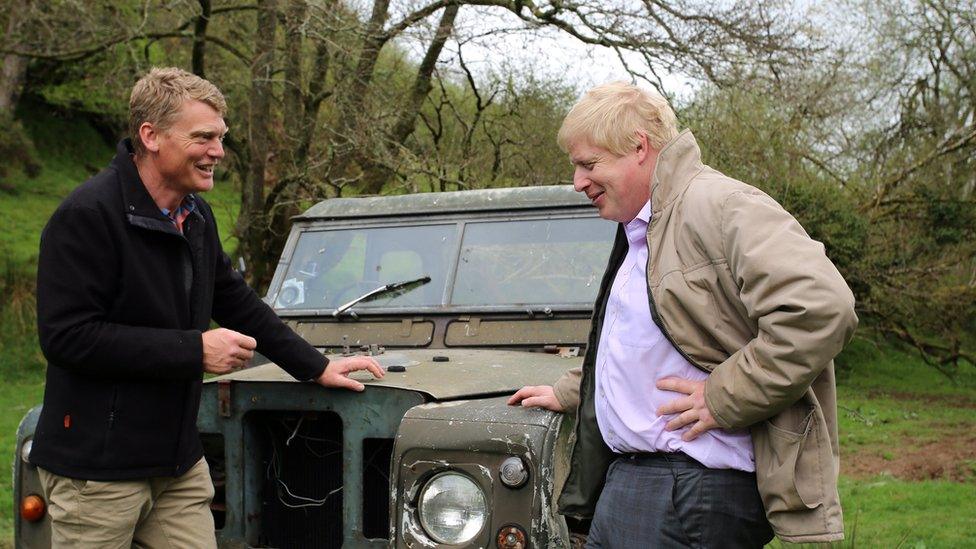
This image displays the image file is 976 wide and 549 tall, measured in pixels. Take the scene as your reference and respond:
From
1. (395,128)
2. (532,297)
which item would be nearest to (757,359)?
(532,297)

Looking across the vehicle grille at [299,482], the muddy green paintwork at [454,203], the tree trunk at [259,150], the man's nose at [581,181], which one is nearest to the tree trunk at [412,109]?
the tree trunk at [259,150]

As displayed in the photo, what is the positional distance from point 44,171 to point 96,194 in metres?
20.3

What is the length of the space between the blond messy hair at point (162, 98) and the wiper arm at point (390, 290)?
1.63 metres

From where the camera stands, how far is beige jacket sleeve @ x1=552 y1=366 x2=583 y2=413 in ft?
9.37

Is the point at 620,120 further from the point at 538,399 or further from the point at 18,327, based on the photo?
the point at 18,327

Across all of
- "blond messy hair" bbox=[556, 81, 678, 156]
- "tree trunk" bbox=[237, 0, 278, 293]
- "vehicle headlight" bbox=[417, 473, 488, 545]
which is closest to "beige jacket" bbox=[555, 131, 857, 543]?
"blond messy hair" bbox=[556, 81, 678, 156]

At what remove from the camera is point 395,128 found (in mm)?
11547

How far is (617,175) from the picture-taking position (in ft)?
7.82

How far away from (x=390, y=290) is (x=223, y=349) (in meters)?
1.71

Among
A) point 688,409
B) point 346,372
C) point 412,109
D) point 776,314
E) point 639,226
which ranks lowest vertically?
point 346,372

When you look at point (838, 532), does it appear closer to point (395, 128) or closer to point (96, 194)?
point (96, 194)

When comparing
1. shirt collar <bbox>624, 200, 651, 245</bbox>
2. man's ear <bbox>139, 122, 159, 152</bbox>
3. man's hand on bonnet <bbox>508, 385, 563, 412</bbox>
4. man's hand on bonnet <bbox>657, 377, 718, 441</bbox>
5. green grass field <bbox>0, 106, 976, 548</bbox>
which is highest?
man's ear <bbox>139, 122, 159, 152</bbox>

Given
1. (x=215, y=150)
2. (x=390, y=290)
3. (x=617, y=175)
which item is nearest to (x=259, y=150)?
(x=390, y=290)

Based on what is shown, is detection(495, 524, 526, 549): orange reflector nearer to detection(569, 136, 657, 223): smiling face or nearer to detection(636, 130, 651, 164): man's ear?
detection(569, 136, 657, 223): smiling face
